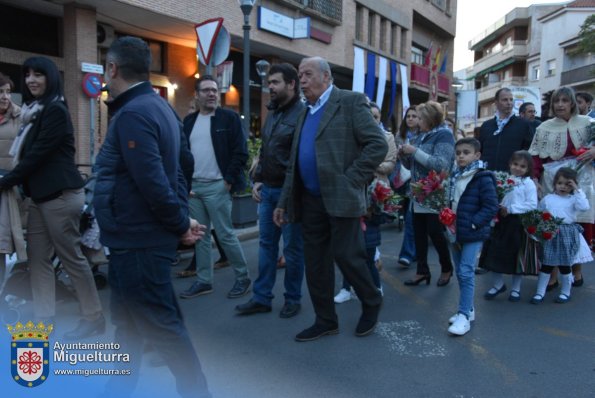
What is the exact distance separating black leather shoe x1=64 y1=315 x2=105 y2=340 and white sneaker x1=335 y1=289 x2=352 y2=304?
2138mm

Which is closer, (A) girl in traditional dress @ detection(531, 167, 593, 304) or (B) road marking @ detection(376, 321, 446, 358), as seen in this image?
(B) road marking @ detection(376, 321, 446, 358)

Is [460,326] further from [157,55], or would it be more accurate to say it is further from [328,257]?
[157,55]

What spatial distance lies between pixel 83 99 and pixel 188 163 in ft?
35.9

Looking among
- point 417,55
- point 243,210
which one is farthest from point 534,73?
point 243,210

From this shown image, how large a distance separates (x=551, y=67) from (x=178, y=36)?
4367 cm

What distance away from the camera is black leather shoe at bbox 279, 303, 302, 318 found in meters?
4.52

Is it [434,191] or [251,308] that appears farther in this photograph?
[434,191]

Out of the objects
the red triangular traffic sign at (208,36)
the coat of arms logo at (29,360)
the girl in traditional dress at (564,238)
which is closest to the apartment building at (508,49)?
the red triangular traffic sign at (208,36)

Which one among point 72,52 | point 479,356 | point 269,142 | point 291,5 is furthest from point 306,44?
point 479,356

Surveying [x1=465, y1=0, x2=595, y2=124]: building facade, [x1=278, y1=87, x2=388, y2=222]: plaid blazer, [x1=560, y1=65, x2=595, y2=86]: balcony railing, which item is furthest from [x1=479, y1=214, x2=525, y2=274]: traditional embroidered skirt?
[x1=560, y1=65, x2=595, y2=86]: balcony railing

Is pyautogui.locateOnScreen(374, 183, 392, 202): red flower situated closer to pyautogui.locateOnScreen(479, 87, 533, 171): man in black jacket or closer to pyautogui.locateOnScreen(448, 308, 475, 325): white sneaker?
pyautogui.locateOnScreen(448, 308, 475, 325): white sneaker

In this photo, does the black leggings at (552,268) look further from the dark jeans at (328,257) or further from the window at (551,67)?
the window at (551,67)

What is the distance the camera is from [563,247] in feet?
16.9

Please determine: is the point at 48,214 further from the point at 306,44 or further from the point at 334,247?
the point at 306,44
